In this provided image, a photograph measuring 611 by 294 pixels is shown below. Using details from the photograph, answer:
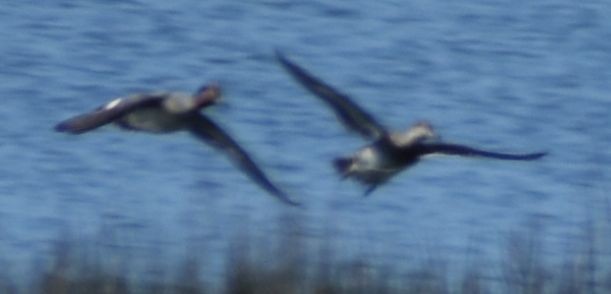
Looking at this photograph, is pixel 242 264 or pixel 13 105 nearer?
pixel 242 264

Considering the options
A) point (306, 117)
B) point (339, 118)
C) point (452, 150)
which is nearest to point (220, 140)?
point (339, 118)

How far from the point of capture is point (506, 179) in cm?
1612

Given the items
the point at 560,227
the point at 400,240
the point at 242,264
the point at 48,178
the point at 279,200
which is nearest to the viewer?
the point at 242,264

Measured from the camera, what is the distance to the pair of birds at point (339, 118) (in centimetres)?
1132

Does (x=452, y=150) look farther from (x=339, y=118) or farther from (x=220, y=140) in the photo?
(x=220, y=140)

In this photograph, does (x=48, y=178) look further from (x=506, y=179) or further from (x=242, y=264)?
(x=242, y=264)

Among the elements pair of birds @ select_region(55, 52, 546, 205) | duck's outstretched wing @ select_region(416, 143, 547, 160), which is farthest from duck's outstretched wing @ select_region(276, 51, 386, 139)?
duck's outstretched wing @ select_region(416, 143, 547, 160)

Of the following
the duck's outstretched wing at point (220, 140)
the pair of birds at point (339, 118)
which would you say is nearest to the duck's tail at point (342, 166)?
the pair of birds at point (339, 118)

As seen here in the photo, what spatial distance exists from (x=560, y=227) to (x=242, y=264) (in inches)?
150

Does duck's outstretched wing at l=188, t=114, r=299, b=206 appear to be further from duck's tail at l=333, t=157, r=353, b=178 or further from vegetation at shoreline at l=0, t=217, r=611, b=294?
vegetation at shoreline at l=0, t=217, r=611, b=294

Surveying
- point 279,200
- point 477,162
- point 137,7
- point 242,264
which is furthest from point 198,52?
point 242,264

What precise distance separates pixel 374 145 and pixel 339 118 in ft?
0.77

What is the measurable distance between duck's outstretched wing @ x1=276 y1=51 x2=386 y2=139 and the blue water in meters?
0.43

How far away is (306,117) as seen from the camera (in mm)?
17578
